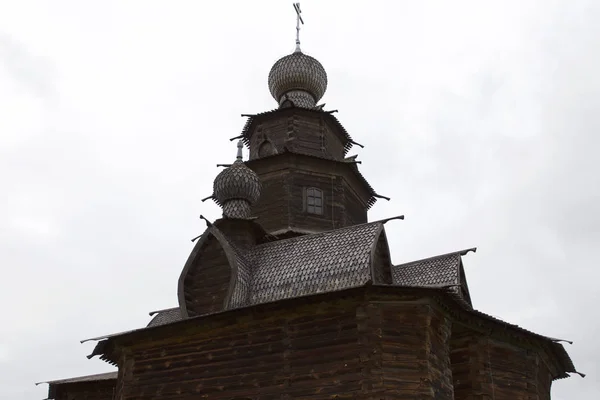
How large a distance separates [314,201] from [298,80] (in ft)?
16.9

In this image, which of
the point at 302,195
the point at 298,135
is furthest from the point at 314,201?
the point at 298,135

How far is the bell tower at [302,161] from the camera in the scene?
2008 cm

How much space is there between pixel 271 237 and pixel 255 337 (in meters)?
4.80

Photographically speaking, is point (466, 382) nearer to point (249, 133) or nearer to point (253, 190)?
point (253, 190)

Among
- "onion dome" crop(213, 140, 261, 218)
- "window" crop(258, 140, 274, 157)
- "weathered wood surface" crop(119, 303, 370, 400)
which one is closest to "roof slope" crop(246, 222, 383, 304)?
"weathered wood surface" crop(119, 303, 370, 400)

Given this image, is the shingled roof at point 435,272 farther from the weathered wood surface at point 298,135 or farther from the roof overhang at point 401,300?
the weathered wood surface at point 298,135

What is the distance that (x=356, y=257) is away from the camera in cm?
1480

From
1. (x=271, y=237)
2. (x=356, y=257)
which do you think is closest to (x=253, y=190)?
(x=271, y=237)

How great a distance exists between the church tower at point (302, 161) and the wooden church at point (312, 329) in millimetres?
95

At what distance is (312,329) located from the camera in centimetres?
1353

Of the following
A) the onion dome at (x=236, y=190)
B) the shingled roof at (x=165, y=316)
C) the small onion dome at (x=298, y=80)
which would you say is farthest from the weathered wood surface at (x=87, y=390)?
the small onion dome at (x=298, y=80)

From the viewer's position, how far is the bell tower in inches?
790

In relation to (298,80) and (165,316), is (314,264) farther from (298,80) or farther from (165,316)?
(298,80)

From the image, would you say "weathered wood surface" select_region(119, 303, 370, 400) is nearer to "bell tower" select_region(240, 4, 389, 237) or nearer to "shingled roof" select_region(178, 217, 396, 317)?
"shingled roof" select_region(178, 217, 396, 317)
